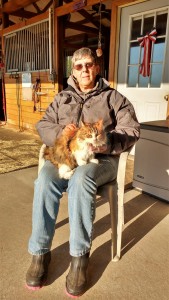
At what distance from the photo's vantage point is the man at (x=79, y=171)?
50.5 inches

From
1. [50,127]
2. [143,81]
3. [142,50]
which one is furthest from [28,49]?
[50,127]

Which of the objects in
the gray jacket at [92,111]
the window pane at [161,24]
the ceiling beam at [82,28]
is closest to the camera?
the gray jacket at [92,111]

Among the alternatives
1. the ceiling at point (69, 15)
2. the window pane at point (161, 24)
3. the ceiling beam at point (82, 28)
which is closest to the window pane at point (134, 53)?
the window pane at point (161, 24)

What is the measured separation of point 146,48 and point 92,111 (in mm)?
2033

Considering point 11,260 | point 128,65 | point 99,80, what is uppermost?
A: point 128,65

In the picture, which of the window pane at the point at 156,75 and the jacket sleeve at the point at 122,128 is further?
the window pane at the point at 156,75

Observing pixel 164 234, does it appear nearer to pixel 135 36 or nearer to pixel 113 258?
pixel 113 258

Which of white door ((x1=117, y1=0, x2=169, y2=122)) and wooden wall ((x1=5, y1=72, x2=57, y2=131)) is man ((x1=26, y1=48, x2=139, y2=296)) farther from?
wooden wall ((x1=5, y1=72, x2=57, y2=131))

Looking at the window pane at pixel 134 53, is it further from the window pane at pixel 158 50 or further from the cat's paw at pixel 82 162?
the cat's paw at pixel 82 162

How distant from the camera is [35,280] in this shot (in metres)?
1.29

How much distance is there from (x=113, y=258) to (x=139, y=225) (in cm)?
48

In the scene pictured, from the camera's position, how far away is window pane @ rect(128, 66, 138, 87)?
11.0 feet

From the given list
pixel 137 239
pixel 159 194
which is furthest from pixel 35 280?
pixel 159 194

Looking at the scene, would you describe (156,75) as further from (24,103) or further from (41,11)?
(41,11)
